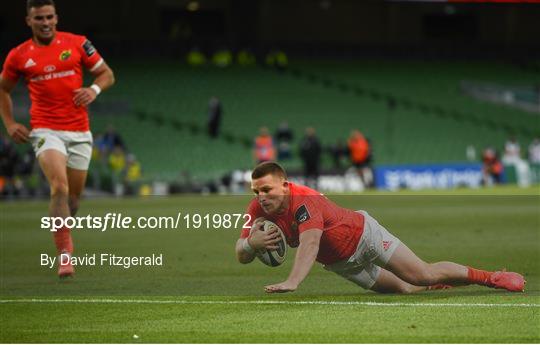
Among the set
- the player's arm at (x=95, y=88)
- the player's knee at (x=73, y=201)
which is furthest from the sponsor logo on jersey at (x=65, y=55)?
the player's knee at (x=73, y=201)

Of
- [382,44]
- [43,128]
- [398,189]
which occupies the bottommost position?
[398,189]

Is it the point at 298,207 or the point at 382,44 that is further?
the point at 382,44

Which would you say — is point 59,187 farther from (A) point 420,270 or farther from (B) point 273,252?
(A) point 420,270

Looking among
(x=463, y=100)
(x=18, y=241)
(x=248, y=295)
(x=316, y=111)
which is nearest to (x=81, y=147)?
(x=248, y=295)

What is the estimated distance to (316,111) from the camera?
45.2 m

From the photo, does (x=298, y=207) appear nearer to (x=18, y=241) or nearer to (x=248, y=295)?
(x=248, y=295)

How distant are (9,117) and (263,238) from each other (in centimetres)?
358

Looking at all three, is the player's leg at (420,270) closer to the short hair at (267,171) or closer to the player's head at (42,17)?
the short hair at (267,171)

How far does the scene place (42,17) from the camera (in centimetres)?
1090

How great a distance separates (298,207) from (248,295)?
1451 mm

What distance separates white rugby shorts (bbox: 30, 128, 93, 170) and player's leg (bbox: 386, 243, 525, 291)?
3.72 meters

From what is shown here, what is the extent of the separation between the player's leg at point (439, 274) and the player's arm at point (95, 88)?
355 cm

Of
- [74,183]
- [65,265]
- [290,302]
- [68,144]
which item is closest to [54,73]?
[68,144]

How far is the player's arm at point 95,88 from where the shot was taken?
11.2m
